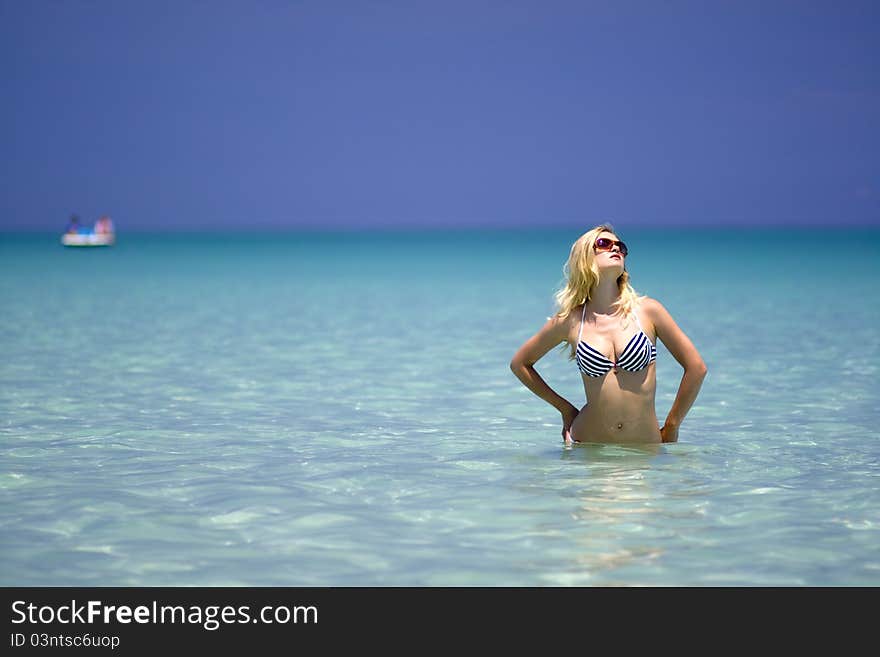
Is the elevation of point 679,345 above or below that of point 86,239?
below

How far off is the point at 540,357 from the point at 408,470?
4.06 feet

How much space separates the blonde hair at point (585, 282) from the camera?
7059 millimetres

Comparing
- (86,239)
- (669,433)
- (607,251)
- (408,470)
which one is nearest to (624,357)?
(607,251)

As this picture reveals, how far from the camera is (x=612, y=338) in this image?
23.5ft

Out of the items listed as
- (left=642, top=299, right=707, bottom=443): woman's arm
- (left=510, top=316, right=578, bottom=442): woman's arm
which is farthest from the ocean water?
(left=642, top=299, right=707, bottom=443): woman's arm

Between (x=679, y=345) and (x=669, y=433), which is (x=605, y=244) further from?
(x=669, y=433)

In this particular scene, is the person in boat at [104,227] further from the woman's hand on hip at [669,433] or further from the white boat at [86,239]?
the woman's hand on hip at [669,433]

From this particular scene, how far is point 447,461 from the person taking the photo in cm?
790

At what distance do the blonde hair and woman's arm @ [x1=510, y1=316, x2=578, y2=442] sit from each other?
97 mm

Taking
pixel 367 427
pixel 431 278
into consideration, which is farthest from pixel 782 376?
pixel 431 278

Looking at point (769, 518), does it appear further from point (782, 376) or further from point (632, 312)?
point (782, 376)

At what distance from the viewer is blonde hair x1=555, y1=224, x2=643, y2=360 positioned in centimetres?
706

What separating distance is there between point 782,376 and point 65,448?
8.05 meters

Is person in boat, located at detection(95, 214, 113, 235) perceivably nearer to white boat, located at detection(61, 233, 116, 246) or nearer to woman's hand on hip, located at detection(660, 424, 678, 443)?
white boat, located at detection(61, 233, 116, 246)
